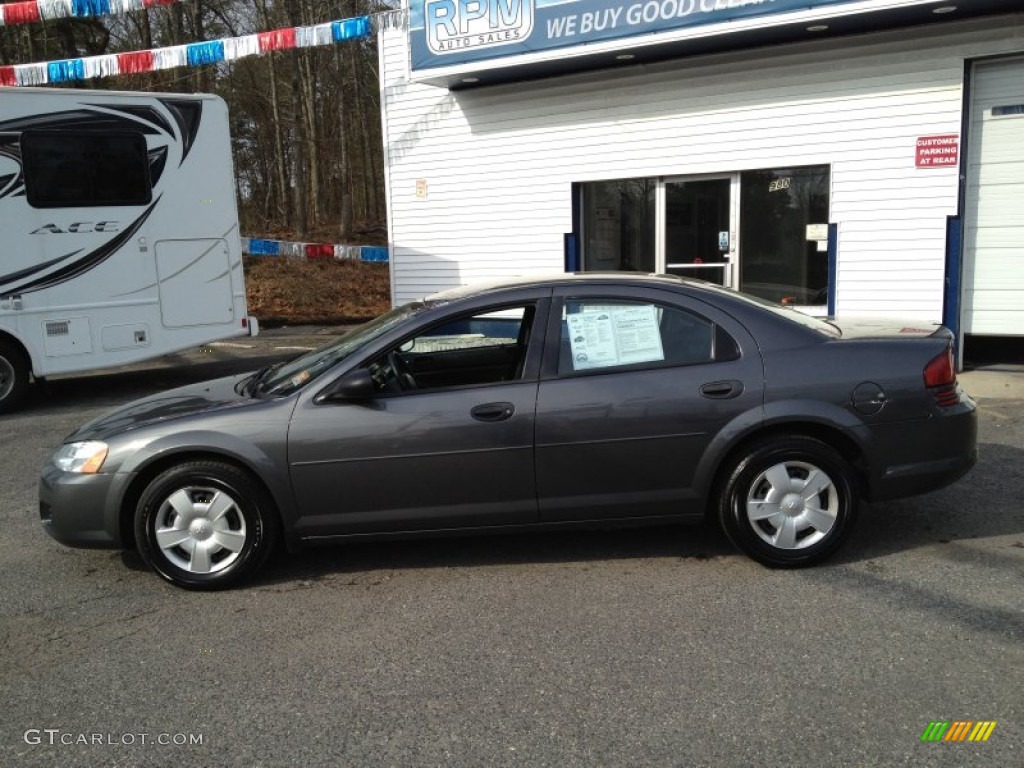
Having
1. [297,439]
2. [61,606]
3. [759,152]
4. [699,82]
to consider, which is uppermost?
[699,82]

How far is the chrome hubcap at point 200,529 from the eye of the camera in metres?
4.29

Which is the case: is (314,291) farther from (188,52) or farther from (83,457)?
(83,457)

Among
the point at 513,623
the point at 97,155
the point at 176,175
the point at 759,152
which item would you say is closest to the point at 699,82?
the point at 759,152

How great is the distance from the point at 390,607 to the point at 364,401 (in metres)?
1.01

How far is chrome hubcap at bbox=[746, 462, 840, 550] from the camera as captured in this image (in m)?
4.31

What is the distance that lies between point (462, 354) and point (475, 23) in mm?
6907

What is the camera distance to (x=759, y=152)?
10.2 meters

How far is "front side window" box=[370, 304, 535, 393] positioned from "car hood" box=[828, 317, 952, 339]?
1771mm

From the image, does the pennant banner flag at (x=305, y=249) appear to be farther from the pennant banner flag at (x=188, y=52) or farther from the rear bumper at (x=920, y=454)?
the rear bumper at (x=920, y=454)

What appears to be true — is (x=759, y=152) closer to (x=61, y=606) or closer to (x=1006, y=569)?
(x=1006, y=569)

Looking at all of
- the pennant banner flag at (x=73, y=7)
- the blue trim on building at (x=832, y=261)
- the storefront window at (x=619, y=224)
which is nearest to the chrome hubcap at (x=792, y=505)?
the blue trim on building at (x=832, y=261)

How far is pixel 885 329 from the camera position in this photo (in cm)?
480

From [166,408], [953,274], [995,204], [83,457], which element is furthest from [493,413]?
[995,204]

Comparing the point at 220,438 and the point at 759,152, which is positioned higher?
the point at 759,152
